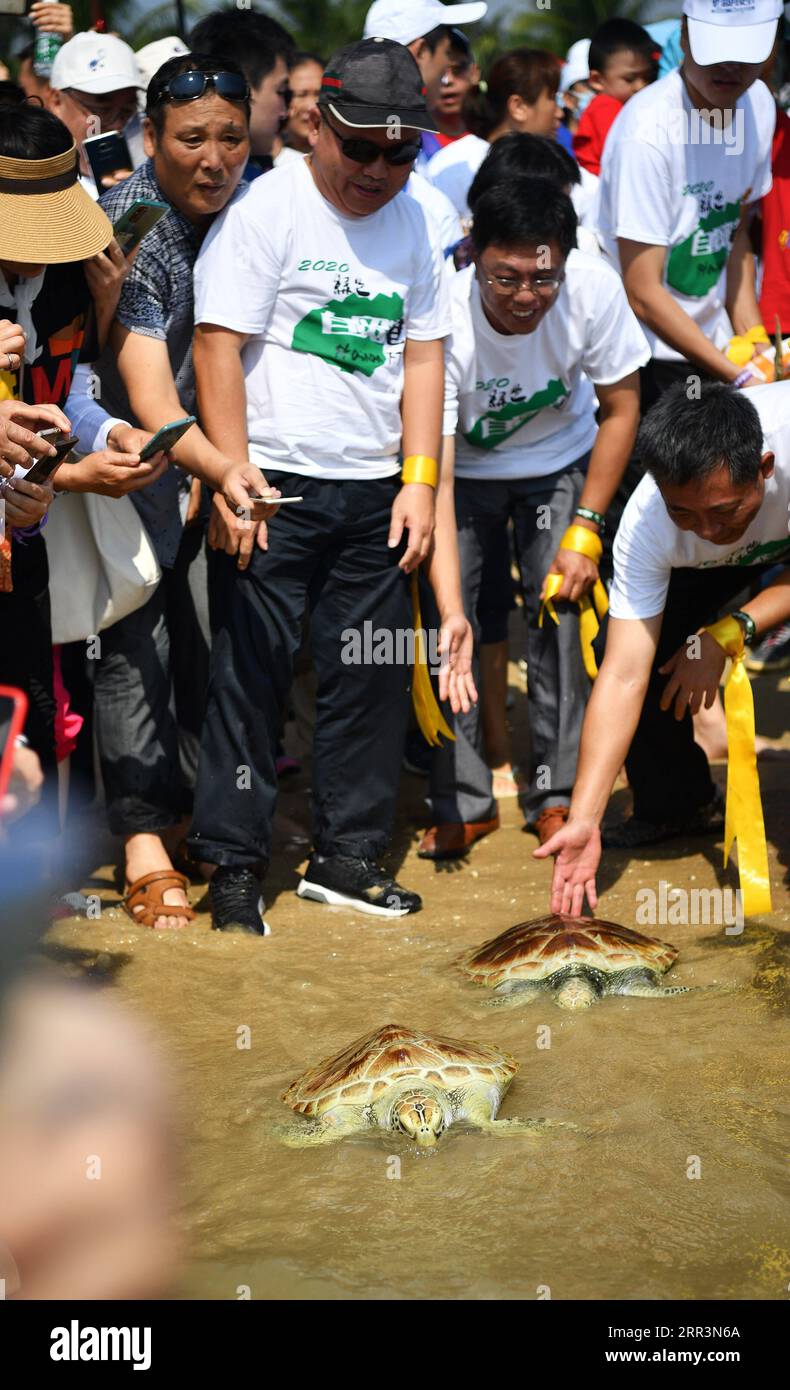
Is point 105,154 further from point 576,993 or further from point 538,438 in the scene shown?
point 576,993

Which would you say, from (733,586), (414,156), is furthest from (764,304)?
(414,156)

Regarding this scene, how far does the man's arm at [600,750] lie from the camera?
358 centimetres

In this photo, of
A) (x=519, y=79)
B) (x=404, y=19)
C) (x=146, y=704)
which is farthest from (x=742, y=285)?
(x=146, y=704)

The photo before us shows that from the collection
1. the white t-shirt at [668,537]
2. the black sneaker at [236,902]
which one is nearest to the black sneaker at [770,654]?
the white t-shirt at [668,537]

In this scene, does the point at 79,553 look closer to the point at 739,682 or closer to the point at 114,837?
the point at 114,837

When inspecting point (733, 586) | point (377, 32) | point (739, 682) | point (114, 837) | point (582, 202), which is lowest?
point (114, 837)

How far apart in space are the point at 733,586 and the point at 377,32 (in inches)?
96.3

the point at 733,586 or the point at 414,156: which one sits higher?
the point at 414,156

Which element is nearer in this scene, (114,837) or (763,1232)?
(763,1232)

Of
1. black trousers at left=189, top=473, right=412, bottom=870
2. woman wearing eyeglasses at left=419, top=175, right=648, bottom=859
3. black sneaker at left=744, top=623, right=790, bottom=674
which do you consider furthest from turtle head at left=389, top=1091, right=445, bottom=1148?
black sneaker at left=744, top=623, right=790, bottom=674

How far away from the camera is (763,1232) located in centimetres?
242
